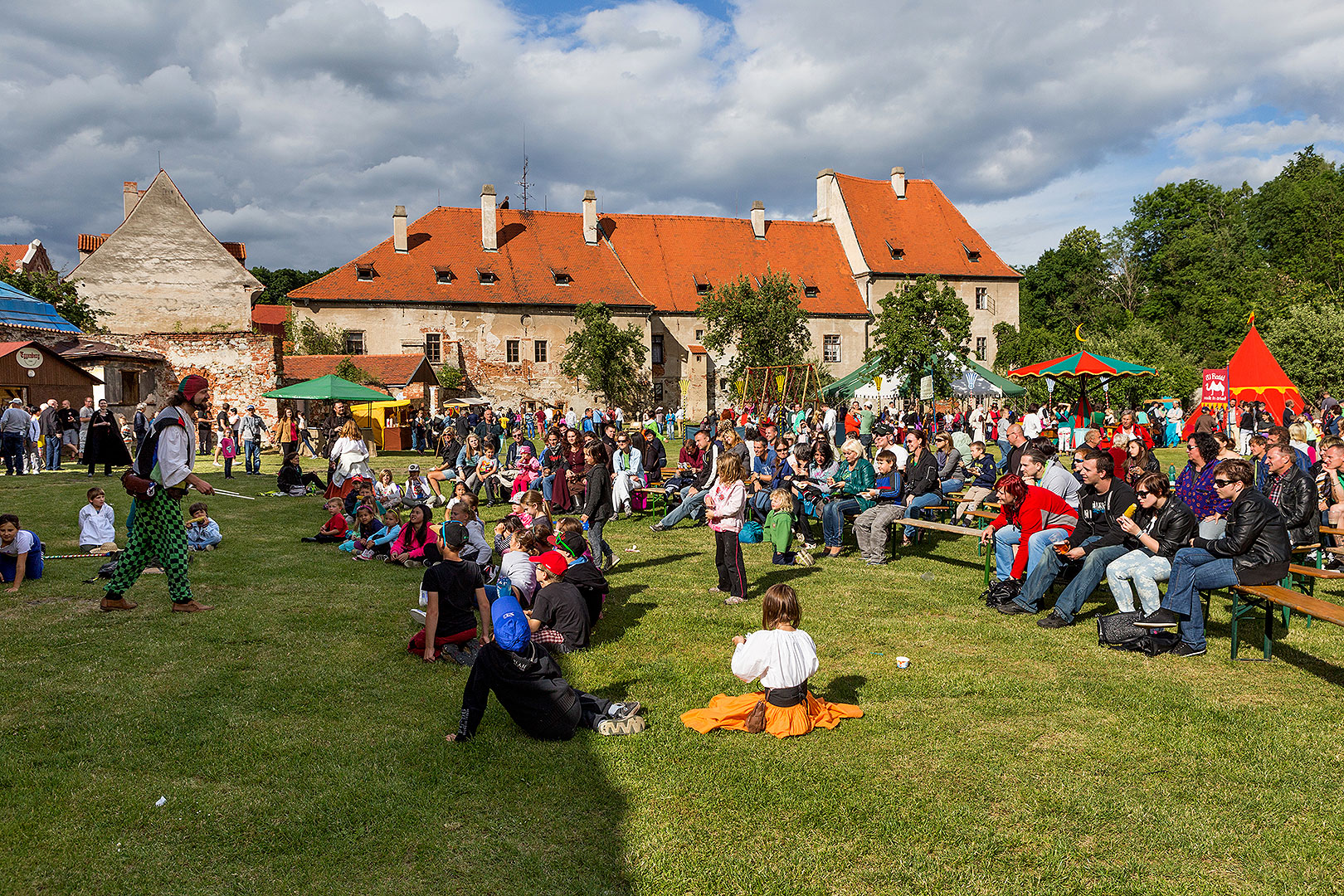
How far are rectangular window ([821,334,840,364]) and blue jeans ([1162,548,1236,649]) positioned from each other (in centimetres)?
4250

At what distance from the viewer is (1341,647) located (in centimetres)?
732

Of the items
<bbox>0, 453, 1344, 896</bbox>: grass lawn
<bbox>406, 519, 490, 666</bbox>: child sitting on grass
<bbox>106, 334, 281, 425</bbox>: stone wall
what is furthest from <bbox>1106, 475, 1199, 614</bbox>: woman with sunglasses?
<bbox>106, 334, 281, 425</bbox>: stone wall

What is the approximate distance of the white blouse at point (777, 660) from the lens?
18.5 ft

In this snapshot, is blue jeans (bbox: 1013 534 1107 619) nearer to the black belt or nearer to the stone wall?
the black belt

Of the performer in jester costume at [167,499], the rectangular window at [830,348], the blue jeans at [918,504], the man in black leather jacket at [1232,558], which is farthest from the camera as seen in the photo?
the rectangular window at [830,348]

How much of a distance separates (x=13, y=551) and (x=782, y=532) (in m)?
8.48

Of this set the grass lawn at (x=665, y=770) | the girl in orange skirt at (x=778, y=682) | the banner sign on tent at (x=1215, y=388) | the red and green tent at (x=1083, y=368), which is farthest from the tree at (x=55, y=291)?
the banner sign on tent at (x=1215, y=388)

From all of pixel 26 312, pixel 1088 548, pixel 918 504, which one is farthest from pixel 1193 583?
pixel 26 312

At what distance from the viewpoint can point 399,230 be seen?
4541 cm

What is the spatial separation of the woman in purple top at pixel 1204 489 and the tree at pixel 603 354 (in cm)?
3468

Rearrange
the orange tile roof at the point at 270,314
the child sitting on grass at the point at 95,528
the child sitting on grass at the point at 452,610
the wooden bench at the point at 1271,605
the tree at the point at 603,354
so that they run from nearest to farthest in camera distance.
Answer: the wooden bench at the point at 1271,605 → the child sitting on grass at the point at 452,610 → the child sitting on grass at the point at 95,528 → the tree at the point at 603,354 → the orange tile roof at the point at 270,314

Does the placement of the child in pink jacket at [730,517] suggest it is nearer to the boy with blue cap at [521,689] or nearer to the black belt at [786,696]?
the black belt at [786,696]

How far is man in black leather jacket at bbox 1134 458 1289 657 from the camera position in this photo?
7160 millimetres

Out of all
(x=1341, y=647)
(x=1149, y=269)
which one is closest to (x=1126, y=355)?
(x=1149, y=269)
